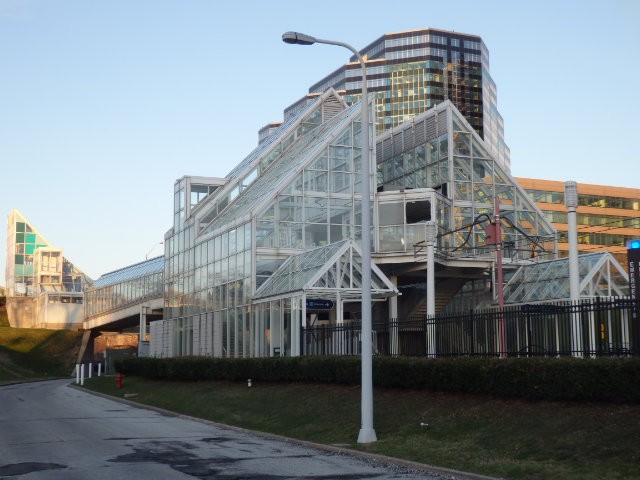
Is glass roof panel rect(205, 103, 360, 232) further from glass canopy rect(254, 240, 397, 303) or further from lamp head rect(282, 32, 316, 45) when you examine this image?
lamp head rect(282, 32, 316, 45)

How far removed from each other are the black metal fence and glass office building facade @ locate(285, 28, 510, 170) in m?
128

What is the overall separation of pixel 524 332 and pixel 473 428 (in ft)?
14.8

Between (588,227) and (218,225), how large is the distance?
93.3m

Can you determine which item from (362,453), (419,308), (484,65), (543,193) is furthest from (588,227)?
(362,453)

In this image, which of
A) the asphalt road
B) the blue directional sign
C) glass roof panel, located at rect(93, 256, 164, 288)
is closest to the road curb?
the asphalt road

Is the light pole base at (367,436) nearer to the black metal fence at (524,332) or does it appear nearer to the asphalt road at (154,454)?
the asphalt road at (154,454)

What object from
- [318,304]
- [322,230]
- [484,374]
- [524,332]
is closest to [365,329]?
[484,374]

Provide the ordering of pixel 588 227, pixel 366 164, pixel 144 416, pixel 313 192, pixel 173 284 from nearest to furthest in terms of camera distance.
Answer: pixel 366 164
pixel 144 416
pixel 313 192
pixel 173 284
pixel 588 227

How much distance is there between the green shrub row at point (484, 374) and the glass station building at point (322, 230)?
Answer: 14.2 ft

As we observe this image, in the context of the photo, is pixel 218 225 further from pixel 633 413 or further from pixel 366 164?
pixel 633 413

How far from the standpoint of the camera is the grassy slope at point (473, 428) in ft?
48.1

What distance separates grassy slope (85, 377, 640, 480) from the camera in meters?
14.7

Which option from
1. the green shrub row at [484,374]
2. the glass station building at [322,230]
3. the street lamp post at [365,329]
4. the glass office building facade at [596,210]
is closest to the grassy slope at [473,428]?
the green shrub row at [484,374]

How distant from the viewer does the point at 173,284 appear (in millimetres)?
56594
